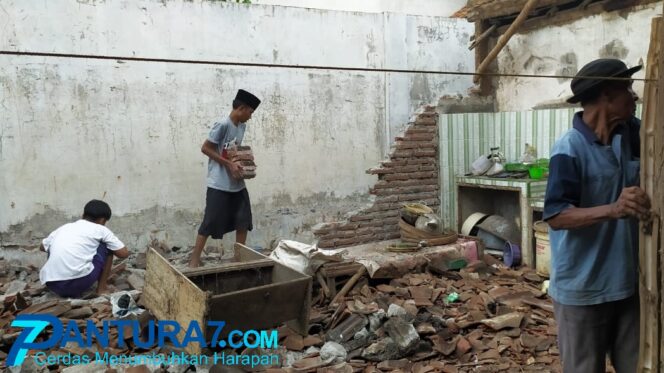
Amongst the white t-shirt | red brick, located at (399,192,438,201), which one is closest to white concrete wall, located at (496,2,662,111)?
red brick, located at (399,192,438,201)

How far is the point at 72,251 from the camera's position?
187 inches

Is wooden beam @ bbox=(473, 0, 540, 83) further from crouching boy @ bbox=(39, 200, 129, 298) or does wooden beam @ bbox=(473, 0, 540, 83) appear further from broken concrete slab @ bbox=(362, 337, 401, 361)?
crouching boy @ bbox=(39, 200, 129, 298)

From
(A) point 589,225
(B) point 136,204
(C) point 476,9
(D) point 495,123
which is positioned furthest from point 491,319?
(C) point 476,9

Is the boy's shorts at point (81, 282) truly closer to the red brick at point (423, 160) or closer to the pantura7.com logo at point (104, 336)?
the pantura7.com logo at point (104, 336)

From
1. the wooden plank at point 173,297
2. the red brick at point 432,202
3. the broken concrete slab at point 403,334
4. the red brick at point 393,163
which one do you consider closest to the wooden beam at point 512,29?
the red brick at point 393,163

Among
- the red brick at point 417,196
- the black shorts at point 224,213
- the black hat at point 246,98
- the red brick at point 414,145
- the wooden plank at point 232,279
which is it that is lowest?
the wooden plank at point 232,279

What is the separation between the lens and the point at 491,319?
471cm

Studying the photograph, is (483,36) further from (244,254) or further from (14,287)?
(14,287)

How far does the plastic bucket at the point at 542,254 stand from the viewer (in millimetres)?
6043

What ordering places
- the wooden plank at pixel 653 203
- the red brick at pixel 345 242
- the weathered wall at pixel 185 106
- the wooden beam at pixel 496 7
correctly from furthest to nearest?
1. the red brick at pixel 345 242
2. the wooden beam at pixel 496 7
3. the weathered wall at pixel 185 106
4. the wooden plank at pixel 653 203

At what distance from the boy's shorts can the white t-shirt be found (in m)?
0.04

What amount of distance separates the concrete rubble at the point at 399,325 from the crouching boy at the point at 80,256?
0.15 m

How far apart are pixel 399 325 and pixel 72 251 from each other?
2953 millimetres

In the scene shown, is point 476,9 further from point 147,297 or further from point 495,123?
point 147,297
